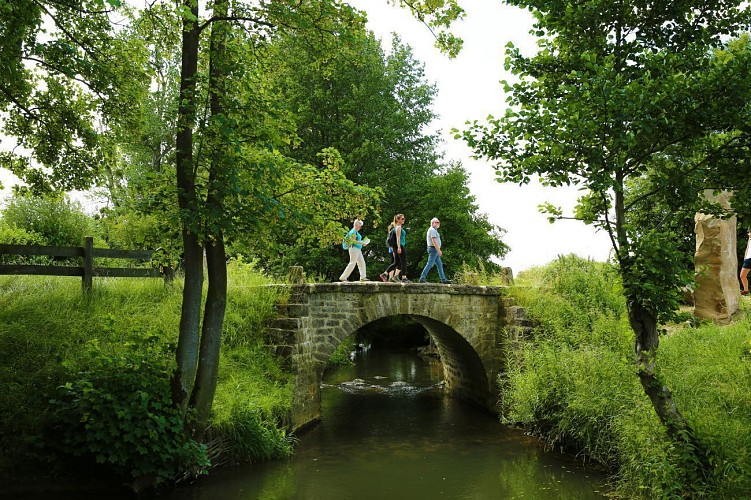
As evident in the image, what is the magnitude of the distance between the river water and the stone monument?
4392mm

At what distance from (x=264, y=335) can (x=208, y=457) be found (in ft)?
9.63

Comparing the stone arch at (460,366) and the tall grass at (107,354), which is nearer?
the tall grass at (107,354)

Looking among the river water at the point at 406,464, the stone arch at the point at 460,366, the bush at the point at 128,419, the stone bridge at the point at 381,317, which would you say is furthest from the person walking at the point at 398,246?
the bush at the point at 128,419

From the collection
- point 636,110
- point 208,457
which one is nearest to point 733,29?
point 636,110

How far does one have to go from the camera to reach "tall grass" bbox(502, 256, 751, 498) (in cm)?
597

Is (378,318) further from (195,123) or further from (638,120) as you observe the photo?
(638,120)

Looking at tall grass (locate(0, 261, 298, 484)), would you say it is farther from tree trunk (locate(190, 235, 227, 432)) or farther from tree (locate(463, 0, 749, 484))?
tree (locate(463, 0, 749, 484))

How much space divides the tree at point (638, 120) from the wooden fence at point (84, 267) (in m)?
6.84

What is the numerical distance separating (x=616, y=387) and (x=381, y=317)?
15.3ft

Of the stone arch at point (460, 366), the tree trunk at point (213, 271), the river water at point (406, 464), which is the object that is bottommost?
the river water at point (406, 464)

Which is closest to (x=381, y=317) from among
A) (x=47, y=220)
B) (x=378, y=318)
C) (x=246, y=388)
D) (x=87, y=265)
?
(x=378, y=318)

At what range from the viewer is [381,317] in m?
11.5

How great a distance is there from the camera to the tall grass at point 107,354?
22.1 feet

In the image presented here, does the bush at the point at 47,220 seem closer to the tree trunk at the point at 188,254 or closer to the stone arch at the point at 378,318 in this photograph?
the stone arch at the point at 378,318
